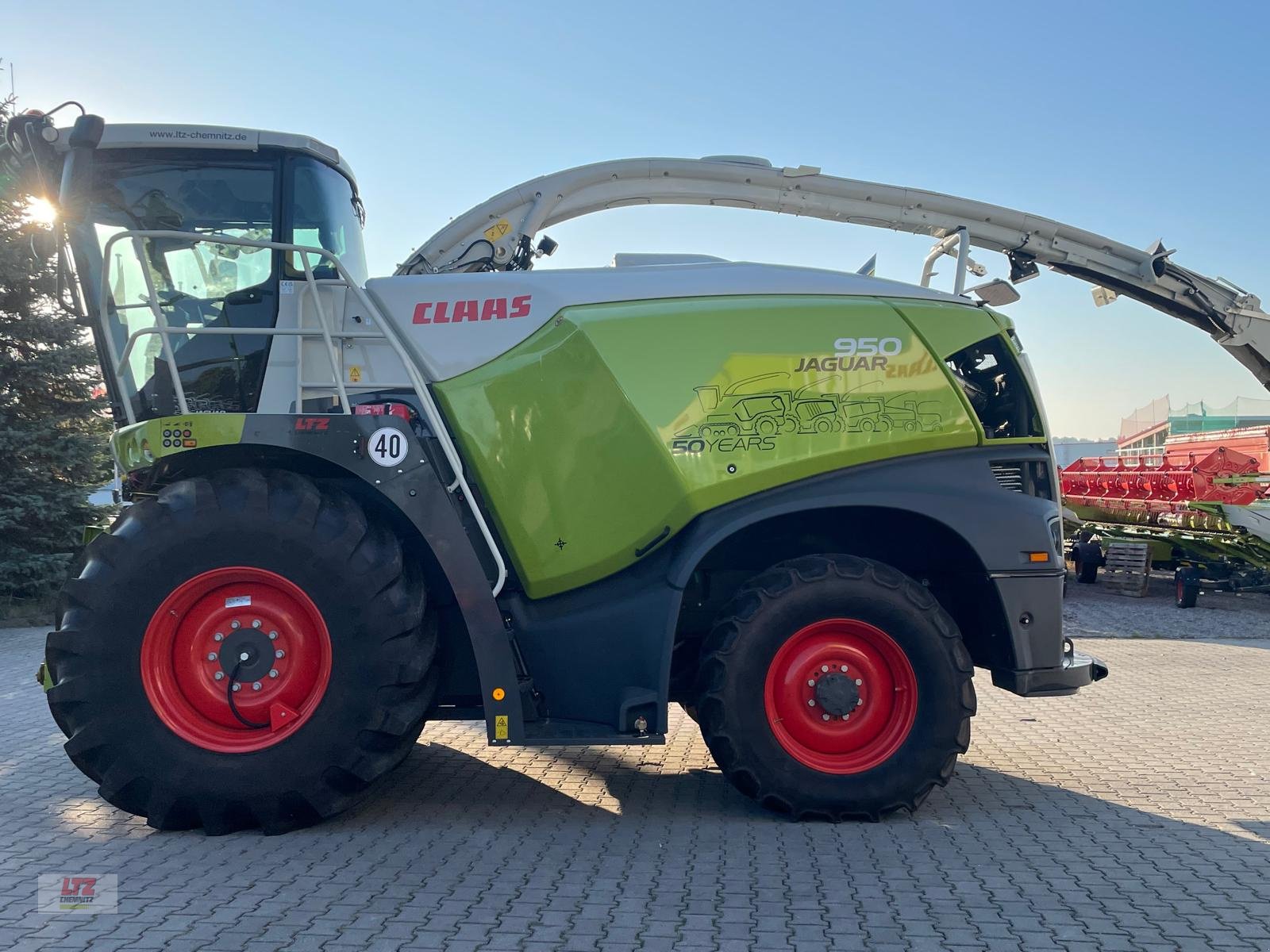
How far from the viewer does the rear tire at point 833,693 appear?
423 cm

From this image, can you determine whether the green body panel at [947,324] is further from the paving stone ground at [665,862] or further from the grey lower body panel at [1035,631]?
the paving stone ground at [665,862]

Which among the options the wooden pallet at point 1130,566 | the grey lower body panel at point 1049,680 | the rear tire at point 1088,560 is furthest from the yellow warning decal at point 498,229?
the rear tire at point 1088,560

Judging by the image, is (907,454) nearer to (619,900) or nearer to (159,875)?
(619,900)

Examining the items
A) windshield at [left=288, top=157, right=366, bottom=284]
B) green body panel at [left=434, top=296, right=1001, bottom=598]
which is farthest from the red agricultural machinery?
windshield at [left=288, top=157, right=366, bottom=284]

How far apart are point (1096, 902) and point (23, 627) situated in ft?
37.9

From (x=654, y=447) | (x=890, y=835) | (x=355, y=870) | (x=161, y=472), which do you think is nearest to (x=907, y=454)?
(x=654, y=447)

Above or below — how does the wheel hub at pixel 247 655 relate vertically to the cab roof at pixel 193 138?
below

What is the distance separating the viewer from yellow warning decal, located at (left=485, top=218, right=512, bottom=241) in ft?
20.9

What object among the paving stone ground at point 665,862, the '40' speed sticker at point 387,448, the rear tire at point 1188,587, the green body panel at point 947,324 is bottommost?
the paving stone ground at point 665,862

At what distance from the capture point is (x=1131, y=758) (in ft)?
17.9

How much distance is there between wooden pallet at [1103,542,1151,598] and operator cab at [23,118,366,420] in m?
12.0

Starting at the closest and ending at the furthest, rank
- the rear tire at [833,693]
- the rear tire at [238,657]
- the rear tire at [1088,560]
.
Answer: the rear tire at [238,657], the rear tire at [833,693], the rear tire at [1088,560]

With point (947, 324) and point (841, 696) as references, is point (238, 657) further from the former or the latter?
point (947, 324)

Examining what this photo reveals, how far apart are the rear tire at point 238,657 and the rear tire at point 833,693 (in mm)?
1388
